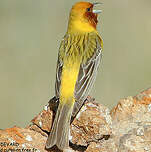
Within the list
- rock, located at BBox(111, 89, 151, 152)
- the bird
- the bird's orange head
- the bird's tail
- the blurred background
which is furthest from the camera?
the blurred background

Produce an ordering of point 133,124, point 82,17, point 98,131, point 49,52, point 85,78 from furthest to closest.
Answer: point 49,52
point 82,17
point 85,78
point 133,124
point 98,131

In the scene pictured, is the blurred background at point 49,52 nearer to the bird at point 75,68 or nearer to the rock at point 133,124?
the bird at point 75,68

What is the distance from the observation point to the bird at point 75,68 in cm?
712

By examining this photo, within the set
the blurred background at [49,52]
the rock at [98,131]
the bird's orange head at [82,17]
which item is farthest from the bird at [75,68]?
the blurred background at [49,52]

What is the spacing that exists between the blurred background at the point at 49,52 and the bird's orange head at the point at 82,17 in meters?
3.83

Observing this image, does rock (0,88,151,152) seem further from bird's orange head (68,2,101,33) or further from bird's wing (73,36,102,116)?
bird's orange head (68,2,101,33)

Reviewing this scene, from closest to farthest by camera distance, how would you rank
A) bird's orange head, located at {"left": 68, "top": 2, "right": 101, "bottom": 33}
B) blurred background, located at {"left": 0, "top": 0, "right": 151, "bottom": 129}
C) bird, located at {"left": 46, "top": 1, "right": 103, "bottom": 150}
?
bird, located at {"left": 46, "top": 1, "right": 103, "bottom": 150} < bird's orange head, located at {"left": 68, "top": 2, "right": 101, "bottom": 33} < blurred background, located at {"left": 0, "top": 0, "right": 151, "bottom": 129}

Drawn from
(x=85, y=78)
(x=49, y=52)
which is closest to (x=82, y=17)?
(x=85, y=78)

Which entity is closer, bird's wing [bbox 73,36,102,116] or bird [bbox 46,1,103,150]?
bird [bbox 46,1,103,150]

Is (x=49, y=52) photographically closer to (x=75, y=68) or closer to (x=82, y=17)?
(x=82, y=17)

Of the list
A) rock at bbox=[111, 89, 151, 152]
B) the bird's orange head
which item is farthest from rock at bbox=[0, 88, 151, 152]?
the bird's orange head

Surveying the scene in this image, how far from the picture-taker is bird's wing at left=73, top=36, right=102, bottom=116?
756cm

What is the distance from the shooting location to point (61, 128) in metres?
7.11

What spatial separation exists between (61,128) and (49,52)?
7.60 meters
